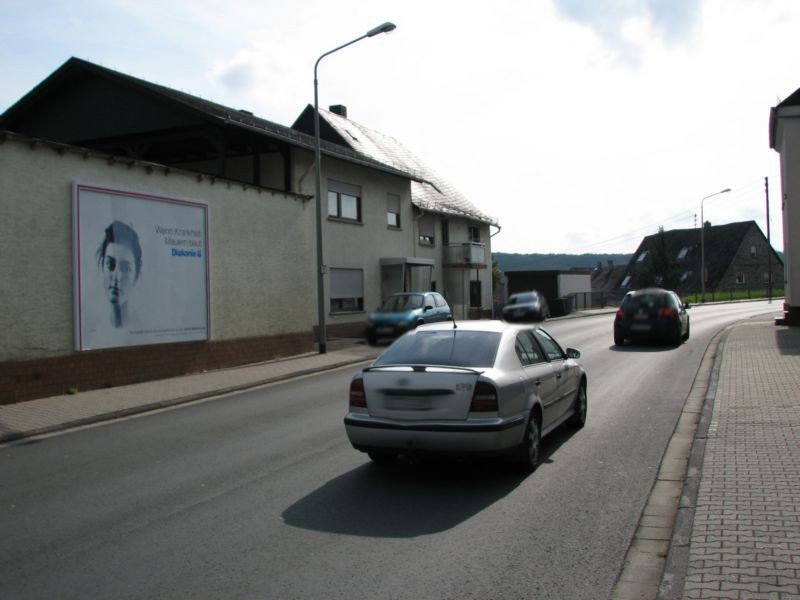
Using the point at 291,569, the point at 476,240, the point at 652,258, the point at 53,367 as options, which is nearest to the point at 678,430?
the point at 291,569

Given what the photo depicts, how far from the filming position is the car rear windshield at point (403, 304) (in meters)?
11.4

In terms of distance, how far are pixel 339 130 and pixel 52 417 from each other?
75.1ft

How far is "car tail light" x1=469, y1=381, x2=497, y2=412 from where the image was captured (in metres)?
5.79

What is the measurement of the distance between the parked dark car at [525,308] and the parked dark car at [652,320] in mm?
13546

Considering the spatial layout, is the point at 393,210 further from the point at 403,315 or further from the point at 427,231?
the point at 403,315

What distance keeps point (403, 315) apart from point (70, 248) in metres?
6.33

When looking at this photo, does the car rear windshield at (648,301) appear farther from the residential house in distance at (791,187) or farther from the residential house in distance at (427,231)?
the residential house in distance at (427,231)

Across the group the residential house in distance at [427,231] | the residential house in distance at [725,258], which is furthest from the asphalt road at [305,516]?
the residential house in distance at [725,258]

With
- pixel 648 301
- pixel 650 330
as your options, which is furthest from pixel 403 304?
pixel 648 301

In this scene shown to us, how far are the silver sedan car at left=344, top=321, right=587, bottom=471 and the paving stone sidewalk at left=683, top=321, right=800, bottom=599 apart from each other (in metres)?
1.53

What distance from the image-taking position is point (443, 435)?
576 centimetres

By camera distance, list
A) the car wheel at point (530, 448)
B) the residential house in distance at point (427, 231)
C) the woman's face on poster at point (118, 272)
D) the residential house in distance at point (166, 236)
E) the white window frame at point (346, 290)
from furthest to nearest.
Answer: the residential house in distance at point (427, 231) → the white window frame at point (346, 290) → the woman's face on poster at point (118, 272) → the residential house in distance at point (166, 236) → the car wheel at point (530, 448)

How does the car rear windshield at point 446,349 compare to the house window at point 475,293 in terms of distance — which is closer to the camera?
the car rear windshield at point 446,349

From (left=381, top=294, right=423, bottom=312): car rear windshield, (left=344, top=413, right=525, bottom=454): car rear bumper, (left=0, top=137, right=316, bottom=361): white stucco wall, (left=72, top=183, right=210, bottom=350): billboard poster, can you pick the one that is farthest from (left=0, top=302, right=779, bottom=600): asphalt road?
(left=72, top=183, right=210, bottom=350): billboard poster
